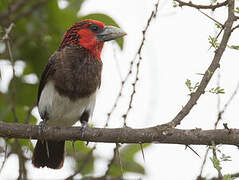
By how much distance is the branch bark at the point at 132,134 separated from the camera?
9.84ft

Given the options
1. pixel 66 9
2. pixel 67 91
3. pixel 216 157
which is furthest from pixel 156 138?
pixel 66 9

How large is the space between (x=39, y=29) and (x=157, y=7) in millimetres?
1805

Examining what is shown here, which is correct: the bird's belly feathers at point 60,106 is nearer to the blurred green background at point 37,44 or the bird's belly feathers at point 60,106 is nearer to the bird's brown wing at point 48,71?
the bird's brown wing at point 48,71

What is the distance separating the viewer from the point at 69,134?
135 inches

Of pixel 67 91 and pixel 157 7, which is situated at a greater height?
pixel 157 7

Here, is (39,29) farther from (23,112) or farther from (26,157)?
(26,157)

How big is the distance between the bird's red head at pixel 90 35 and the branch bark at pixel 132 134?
1.40m

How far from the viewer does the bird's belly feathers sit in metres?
4.29

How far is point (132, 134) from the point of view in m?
3.13

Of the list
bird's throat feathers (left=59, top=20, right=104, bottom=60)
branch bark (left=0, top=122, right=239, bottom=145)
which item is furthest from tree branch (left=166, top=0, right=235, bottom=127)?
bird's throat feathers (left=59, top=20, right=104, bottom=60)

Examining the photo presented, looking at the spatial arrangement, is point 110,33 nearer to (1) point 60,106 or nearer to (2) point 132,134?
(1) point 60,106

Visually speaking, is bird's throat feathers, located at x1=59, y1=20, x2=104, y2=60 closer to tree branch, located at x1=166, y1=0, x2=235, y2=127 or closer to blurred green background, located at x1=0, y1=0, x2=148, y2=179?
blurred green background, located at x1=0, y1=0, x2=148, y2=179

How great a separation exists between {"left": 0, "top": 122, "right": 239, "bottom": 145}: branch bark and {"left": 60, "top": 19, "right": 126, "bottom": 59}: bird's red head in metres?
1.40

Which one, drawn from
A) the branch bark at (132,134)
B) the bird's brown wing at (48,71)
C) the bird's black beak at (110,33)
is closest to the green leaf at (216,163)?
the branch bark at (132,134)
